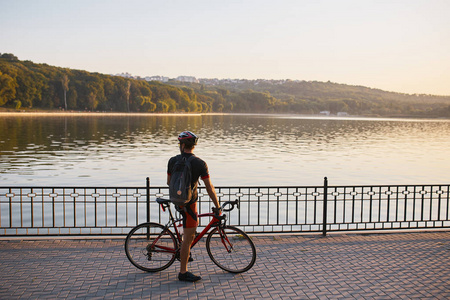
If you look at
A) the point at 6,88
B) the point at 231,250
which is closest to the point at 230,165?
the point at 231,250

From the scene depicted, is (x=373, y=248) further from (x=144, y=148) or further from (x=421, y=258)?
(x=144, y=148)

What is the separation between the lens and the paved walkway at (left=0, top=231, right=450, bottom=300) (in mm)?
6281

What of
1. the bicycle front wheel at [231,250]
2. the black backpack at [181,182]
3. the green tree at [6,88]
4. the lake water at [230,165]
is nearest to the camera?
the black backpack at [181,182]

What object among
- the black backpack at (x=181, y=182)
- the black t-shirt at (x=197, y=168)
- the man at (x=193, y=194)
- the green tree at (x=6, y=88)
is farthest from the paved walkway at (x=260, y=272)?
the green tree at (x=6, y=88)

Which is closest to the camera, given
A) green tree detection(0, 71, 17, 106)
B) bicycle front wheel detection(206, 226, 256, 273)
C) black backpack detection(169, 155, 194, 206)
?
black backpack detection(169, 155, 194, 206)

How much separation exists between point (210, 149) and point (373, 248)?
107 ft

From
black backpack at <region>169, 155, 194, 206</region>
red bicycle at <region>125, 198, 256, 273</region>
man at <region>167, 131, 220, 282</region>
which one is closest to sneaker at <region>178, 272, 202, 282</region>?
man at <region>167, 131, 220, 282</region>

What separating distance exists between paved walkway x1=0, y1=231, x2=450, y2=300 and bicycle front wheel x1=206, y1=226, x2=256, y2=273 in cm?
17

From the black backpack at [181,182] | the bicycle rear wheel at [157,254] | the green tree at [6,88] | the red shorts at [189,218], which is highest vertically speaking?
the green tree at [6,88]

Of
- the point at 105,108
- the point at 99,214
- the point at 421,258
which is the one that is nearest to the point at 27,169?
the point at 99,214

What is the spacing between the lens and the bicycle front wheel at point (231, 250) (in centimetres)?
710

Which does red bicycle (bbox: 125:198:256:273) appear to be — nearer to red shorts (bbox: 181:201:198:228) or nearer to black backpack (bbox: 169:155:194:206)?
red shorts (bbox: 181:201:198:228)

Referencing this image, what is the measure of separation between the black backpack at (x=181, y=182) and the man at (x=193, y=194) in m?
0.08

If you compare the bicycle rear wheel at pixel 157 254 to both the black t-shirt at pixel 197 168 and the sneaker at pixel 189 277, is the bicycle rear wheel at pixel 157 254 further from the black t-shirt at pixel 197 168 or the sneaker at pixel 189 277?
the black t-shirt at pixel 197 168
